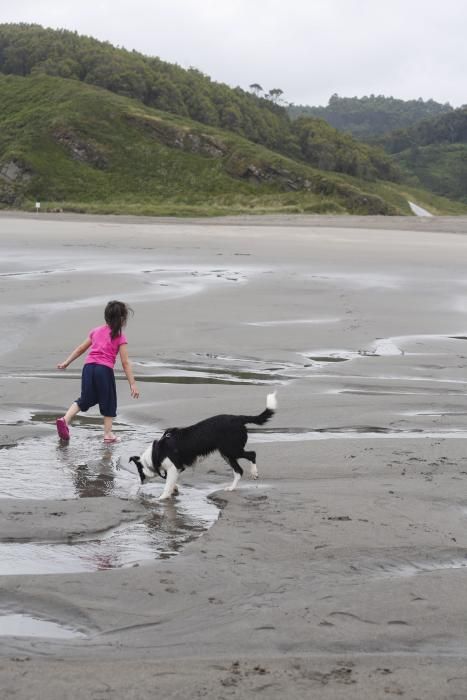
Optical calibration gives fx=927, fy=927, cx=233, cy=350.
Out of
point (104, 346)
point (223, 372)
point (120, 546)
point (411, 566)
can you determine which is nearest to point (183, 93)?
point (223, 372)

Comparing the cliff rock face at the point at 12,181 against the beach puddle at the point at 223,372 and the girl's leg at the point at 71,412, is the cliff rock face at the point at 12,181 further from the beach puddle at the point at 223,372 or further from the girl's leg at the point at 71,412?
the girl's leg at the point at 71,412

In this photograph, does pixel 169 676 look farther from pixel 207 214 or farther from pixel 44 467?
pixel 207 214

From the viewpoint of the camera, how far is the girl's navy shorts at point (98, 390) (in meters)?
8.77

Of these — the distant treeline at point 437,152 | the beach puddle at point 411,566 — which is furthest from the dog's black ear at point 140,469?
the distant treeline at point 437,152

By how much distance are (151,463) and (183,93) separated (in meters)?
104

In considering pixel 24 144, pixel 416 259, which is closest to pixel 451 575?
pixel 416 259

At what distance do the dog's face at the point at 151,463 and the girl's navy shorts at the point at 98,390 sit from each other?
1723mm

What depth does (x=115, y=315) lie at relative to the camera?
28.9 feet

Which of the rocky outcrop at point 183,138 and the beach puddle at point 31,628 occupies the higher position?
the rocky outcrop at point 183,138

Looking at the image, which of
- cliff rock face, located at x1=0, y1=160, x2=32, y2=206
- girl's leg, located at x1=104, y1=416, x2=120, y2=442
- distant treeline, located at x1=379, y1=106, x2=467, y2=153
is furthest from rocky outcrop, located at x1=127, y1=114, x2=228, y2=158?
distant treeline, located at x1=379, y1=106, x2=467, y2=153

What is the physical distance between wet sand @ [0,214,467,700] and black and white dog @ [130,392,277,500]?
0.58 feet

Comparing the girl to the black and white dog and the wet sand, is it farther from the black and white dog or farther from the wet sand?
the black and white dog

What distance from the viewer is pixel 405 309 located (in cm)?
1647

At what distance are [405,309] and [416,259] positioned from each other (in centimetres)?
917
